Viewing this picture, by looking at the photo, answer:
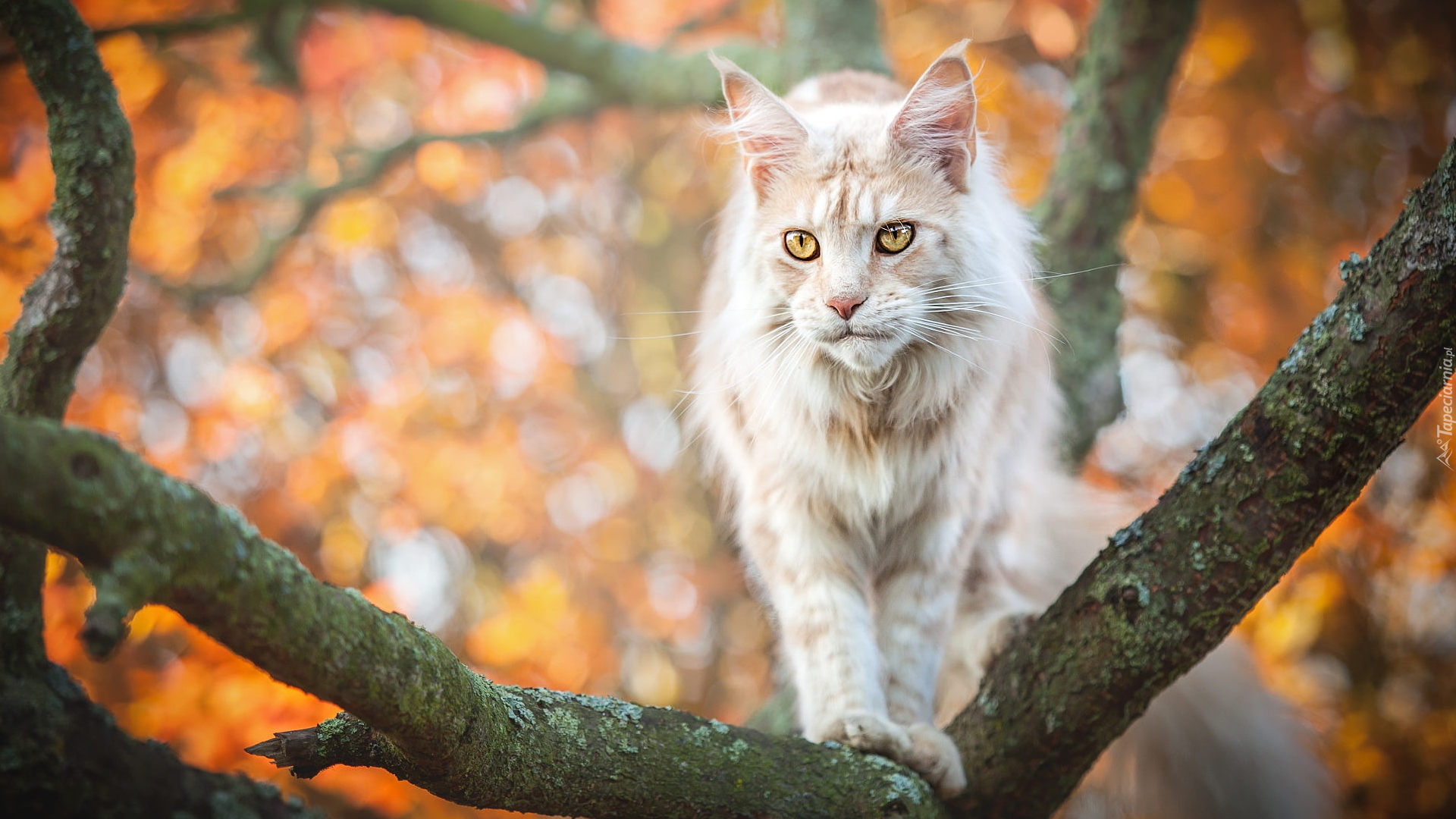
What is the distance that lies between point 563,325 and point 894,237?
428cm

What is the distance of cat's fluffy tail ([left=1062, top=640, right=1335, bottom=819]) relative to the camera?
2.54 m

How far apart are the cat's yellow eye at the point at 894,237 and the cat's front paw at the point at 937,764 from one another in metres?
1.06

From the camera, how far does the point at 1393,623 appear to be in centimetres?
450

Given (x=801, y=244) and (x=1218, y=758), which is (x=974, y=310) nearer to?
(x=801, y=244)

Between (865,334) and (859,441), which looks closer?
(865,334)

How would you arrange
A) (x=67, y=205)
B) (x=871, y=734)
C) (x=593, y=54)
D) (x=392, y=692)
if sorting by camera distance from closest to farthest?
1. (x=392, y=692)
2. (x=67, y=205)
3. (x=871, y=734)
4. (x=593, y=54)

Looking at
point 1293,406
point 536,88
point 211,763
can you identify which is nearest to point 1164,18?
point 1293,406

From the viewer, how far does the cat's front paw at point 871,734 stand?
Answer: 75.2 inches

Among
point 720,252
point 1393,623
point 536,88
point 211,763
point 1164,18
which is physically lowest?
point 211,763

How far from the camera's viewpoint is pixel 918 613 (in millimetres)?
2312

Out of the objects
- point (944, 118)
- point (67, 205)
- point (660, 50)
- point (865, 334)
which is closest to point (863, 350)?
point (865, 334)

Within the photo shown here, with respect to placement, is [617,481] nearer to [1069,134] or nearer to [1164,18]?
[1069,134]

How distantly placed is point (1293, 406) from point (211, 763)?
422 centimetres

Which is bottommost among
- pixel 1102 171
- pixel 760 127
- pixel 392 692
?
pixel 392 692
